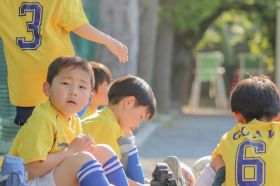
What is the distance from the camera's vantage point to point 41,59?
16.4ft

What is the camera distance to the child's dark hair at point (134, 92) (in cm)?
509

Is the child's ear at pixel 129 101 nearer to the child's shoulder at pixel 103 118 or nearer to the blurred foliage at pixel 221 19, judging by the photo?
the child's shoulder at pixel 103 118

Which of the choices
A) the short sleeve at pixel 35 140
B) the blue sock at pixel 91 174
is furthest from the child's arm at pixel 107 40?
the blue sock at pixel 91 174

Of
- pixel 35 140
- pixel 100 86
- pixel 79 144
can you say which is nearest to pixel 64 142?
pixel 79 144

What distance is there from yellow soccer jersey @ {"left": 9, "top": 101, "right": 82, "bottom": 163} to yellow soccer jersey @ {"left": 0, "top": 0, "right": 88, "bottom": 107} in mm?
649

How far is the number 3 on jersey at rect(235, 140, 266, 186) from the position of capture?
422 cm

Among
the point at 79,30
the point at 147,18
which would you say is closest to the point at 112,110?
the point at 79,30

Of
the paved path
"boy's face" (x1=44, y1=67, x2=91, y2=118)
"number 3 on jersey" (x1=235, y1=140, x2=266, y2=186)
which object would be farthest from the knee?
the paved path

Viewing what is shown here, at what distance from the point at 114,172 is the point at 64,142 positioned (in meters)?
0.34

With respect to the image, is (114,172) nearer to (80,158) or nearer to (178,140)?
(80,158)

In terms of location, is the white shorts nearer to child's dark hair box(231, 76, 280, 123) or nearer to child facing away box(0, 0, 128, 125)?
child facing away box(0, 0, 128, 125)

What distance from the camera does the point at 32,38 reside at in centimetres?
502

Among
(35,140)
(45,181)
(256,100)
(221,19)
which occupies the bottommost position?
(221,19)

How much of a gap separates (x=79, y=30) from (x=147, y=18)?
1025cm
